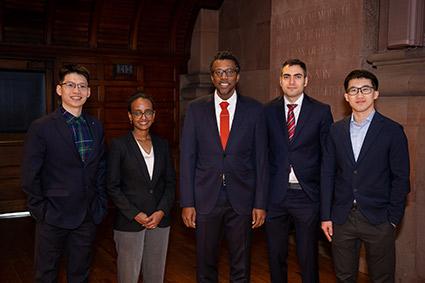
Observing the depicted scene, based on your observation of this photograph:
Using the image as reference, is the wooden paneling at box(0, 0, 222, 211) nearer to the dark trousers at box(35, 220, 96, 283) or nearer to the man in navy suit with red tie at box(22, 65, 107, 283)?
the man in navy suit with red tie at box(22, 65, 107, 283)

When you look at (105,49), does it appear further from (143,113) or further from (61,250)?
(61,250)

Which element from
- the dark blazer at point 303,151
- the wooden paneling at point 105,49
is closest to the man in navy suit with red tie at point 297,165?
the dark blazer at point 303,151

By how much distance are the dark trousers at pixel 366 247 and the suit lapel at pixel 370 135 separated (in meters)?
0.33

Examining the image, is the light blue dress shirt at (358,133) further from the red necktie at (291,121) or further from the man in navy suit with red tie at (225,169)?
the man in navy suit with red tie at (225,169)

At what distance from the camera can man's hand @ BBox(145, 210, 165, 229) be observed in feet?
9.07

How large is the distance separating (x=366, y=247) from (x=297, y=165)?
64cm

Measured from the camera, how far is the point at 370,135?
2.61 meters

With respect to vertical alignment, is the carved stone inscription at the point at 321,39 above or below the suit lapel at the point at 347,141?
above

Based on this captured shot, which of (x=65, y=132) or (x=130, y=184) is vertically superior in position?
(x=65, y=132)

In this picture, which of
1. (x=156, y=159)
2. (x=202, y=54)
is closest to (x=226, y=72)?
(x=156, y=159)

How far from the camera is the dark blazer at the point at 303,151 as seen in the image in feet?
9.64

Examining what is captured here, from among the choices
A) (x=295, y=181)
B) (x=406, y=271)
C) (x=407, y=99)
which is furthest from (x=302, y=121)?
(x=406, y=271)

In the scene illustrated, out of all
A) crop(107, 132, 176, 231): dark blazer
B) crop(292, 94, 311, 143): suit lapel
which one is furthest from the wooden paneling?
crop(292, 94, 311, 143): suit lapel

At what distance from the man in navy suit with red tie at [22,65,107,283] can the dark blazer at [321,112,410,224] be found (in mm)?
1475
